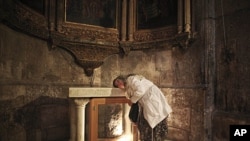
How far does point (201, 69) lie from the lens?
4.46m

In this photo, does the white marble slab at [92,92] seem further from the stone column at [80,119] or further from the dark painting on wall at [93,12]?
the dark painting on wall at [93,12]

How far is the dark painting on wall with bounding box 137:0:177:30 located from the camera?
17.2 feet

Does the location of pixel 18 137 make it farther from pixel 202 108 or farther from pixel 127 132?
pixel 202 108

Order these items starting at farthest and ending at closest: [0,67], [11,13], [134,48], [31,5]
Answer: [134,48]
[31,5]
[11,13]
[0,67]

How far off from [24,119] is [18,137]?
0.35 metres

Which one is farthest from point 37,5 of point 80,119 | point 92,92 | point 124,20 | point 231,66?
point 231,66

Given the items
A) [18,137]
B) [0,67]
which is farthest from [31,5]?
[18,137]

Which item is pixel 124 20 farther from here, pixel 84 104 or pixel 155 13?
pixel 84 104

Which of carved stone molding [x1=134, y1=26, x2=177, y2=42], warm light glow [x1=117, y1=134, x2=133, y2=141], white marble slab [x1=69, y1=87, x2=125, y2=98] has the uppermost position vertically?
carved stone molding [x1=134, y1=26, x2=177, y2=42]

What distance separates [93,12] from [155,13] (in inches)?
65.1

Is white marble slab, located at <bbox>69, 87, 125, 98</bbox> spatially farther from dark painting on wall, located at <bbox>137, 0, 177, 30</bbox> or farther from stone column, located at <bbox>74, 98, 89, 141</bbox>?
dark painting on wall, located at <bbox>137, 0, 177, 30</bbox>

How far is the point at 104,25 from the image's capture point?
564cm

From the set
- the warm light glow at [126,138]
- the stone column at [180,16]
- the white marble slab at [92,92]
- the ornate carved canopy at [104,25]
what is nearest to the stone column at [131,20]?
the ornate carved canopy at [104,25]

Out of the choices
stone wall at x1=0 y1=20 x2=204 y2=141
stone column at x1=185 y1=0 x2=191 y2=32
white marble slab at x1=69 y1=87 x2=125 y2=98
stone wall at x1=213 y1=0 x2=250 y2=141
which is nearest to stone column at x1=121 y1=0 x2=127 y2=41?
stone wall at x1=0 y1=20 x2=204 y2=141
